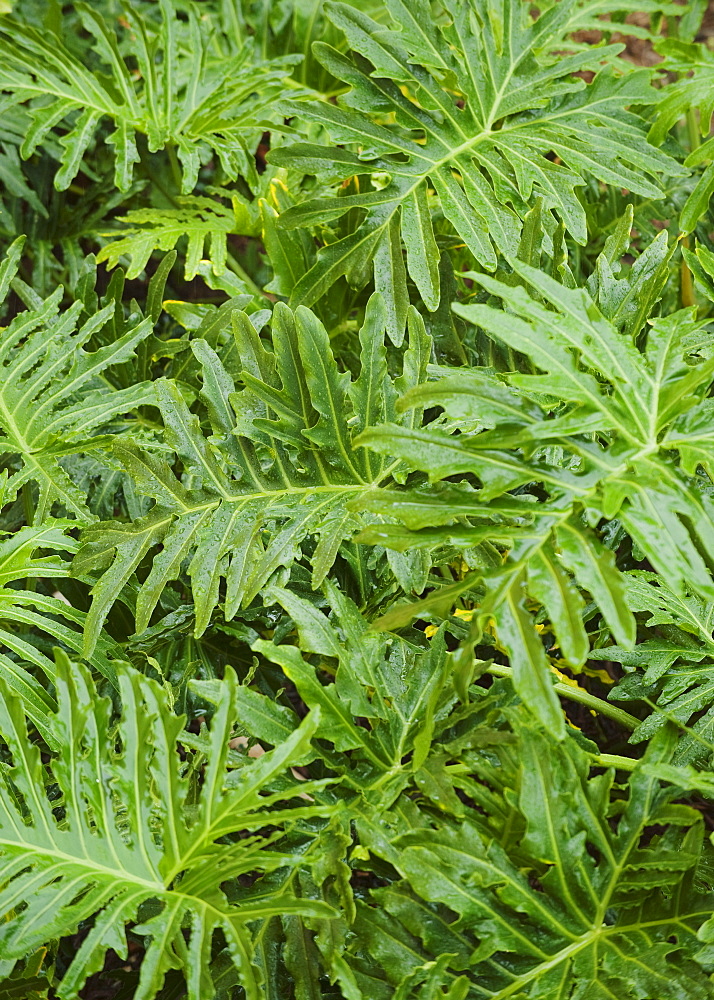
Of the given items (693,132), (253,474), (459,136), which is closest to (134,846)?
(253,474)

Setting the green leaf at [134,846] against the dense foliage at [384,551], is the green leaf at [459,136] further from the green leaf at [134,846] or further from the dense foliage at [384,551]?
the green leaf at [134,846]

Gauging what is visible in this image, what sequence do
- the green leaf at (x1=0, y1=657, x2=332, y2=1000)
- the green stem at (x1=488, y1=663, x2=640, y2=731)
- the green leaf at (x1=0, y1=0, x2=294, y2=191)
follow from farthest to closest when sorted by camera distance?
the green leaf at (x1=0, y1=0, x2=294, y2=191) → the green stem at (x1=488, y1=663, x2=640, y2=731) → the green leaf at (x1=0, y1=657, x2=332, y2=1000)

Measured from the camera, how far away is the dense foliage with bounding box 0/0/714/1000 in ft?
2.19

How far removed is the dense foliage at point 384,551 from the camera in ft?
2.19

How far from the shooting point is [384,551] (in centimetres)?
103

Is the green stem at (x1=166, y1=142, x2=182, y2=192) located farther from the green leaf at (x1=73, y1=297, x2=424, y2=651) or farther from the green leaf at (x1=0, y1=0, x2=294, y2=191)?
the green leaf at (x1=73, y1=297, x2=424, y2=651)

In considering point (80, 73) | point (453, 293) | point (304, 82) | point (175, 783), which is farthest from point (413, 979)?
point (304, 82)

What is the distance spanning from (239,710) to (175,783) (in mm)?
115

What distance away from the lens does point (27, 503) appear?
125 centimetres

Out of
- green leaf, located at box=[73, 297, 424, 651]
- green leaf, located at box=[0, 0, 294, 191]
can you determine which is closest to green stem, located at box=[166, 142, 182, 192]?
green leaf, located at box=[0, 0, 294, 191]

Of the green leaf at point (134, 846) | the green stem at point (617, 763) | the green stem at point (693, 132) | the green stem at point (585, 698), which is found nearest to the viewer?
the green leaf at point (134, 846)

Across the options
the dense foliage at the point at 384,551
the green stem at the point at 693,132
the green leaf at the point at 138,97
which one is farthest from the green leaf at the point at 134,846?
the green stem at the point at 693,132

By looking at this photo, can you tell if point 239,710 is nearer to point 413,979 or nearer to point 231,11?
point 413,979

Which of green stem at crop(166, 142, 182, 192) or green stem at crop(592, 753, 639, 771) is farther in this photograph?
green stem at crop(166, 142, 182, 192)
